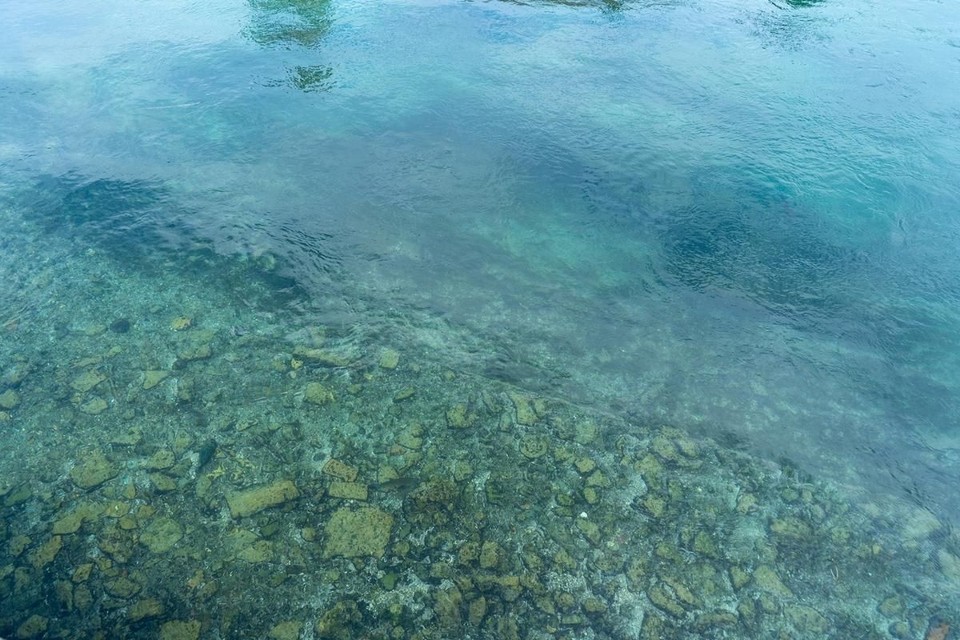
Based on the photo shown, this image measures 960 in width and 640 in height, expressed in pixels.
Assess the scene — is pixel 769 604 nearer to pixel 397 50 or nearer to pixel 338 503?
pixel 338 503

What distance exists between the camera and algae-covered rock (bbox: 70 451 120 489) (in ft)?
31.1

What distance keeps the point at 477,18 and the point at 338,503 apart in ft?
72.2

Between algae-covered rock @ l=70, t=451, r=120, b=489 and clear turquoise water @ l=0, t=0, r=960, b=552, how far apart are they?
16.0 ft

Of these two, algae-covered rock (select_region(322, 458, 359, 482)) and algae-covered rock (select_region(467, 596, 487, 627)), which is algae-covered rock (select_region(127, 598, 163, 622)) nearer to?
algae-covered rock (select_region(322, 458, 359, 482))

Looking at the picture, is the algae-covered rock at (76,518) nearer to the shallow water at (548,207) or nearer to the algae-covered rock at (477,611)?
the shallow water at (548,207)

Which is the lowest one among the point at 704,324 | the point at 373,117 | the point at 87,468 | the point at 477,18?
the point at 87,468

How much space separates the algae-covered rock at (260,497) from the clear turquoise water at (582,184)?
4.10 meters

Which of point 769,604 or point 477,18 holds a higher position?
point 477,18

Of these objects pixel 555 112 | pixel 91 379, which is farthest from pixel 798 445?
pixel 91 379

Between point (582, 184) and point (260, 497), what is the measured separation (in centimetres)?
1184

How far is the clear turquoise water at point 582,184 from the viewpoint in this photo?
11727 mm

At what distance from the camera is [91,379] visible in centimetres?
1107

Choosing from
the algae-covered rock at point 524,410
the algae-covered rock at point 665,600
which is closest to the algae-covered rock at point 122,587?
the algae-covered rock at point 524,410

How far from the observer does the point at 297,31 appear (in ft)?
74.2
